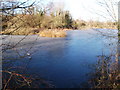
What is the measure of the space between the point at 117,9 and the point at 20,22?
78.9 inches

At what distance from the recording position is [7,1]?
1.02 m

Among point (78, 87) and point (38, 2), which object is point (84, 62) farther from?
point (38, 2)

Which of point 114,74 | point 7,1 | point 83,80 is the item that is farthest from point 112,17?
point 7,1

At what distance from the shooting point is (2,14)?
998mm

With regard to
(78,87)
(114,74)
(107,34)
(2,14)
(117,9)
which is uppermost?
(117,9)

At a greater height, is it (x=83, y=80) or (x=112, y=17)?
(x=112, y=17)

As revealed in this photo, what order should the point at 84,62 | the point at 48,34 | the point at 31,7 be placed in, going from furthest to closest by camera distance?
the point at 48,34
the point at 84,62
the point at 31,7

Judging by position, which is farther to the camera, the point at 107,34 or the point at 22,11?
the point at 107,34

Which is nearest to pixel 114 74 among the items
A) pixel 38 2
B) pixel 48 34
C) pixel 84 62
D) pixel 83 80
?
pixel 83 80

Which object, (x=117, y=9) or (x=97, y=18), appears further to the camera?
(x=97, y=18)

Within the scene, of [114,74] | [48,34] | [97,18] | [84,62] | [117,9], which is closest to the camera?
[117,9]

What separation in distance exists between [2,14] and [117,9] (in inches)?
84.8

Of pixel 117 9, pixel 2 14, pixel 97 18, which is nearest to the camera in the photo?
pixel 2 14

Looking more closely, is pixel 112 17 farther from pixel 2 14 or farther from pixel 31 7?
pixel 2 14
